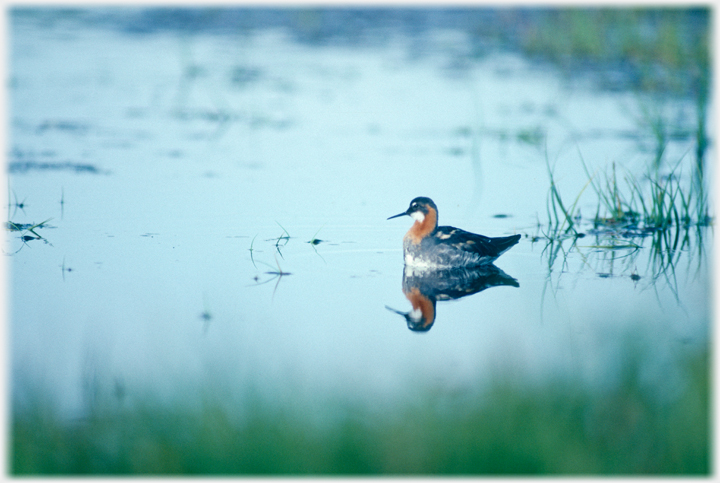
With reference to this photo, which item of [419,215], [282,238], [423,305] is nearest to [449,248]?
[419,215]

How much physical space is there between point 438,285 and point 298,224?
6.43 ft

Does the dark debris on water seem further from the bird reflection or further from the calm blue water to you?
the bird reflection

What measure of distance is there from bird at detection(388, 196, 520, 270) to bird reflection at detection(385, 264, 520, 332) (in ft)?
0.26

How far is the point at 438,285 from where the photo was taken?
7.34 meters

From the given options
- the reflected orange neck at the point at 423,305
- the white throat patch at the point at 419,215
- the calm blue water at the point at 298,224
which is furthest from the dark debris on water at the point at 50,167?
the reflected orange neck at the point at 423,305

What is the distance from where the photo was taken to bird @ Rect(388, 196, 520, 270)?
25.1 feet

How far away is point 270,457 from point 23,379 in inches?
→ 72.4

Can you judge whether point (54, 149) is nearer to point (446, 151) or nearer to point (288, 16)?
point (446, 151)

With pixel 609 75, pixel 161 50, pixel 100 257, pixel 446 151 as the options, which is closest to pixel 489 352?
pixel 100 257

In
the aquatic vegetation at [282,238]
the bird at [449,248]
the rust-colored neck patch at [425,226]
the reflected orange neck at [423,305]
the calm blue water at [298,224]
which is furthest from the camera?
A: the aquatic vegetation at [282,238]

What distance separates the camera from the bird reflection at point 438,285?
6.50 m

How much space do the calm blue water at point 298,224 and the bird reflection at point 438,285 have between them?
0.11m

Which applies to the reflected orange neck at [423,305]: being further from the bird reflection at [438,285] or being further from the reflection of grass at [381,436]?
the reflection of grass at [381,436]

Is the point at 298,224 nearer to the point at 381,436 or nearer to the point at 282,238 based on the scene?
the point at 282,238
